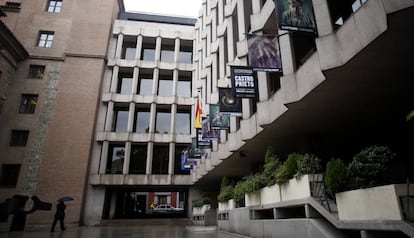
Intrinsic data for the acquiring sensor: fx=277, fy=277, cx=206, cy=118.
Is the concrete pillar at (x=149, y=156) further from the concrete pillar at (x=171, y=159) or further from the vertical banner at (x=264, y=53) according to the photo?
the vertical banner at (x=264, y=53)

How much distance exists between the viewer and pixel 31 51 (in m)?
30.9

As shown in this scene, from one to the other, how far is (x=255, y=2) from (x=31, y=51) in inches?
1112

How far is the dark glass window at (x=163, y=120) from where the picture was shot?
110 feet

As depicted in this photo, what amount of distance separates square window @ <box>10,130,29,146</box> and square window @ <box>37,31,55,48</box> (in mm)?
10303

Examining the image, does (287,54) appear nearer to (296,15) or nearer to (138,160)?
(296,15)

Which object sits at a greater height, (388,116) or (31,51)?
(31,51)

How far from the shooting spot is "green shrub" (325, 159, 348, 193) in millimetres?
6379

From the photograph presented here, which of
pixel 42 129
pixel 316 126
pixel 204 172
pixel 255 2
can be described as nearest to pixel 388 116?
pixel 316 126

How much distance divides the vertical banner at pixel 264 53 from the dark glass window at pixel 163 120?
2470cm

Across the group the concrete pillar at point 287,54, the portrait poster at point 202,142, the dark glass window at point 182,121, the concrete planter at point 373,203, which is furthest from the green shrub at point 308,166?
the dark glass window at point 182,121

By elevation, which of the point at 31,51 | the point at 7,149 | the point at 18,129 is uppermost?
the point at 31,51

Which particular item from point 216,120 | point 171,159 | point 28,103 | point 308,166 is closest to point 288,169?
point 308,166

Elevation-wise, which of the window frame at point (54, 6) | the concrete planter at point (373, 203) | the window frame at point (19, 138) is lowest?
the concrete planter at point (373, 203)

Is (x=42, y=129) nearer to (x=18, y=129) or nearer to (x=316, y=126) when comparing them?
(x=18, y=129)
